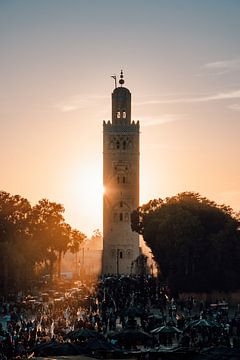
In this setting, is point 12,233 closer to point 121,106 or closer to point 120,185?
point 120,185

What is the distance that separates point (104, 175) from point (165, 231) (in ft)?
135

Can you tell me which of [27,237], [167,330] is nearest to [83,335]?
[167,330]

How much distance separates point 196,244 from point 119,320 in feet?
51.7

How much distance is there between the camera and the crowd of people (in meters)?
34.1

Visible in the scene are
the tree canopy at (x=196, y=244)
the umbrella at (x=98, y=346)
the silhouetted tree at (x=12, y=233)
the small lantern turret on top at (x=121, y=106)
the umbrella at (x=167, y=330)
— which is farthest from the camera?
the small lantern turret on top at (x=121, y=106)

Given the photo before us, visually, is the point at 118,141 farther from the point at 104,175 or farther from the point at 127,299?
the point at 127,299

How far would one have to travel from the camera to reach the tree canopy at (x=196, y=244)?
5862 centimetres

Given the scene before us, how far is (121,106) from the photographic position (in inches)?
4213

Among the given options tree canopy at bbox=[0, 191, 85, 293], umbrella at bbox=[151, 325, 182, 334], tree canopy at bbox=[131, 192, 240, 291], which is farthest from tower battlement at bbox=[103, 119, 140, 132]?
umbrella at bbox=[151, 325, 182, 334]

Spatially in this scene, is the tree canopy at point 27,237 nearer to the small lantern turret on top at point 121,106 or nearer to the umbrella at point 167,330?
the small lantern turret on top at point 121,106

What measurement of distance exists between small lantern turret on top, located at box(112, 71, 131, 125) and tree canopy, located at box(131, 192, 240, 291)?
3884cm

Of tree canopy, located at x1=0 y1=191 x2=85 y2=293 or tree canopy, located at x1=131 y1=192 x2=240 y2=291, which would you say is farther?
tree canopy, located at x1=0 y1=191 x2=85 y2=293

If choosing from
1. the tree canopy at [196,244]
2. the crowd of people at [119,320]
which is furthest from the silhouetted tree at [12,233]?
the tree canopy at [196,244]

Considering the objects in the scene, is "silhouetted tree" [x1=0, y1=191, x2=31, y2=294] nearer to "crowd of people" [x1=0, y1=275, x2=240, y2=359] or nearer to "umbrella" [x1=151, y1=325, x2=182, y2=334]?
"crowd of people" [x1=0, y1=275, x2=240, y2=359]
